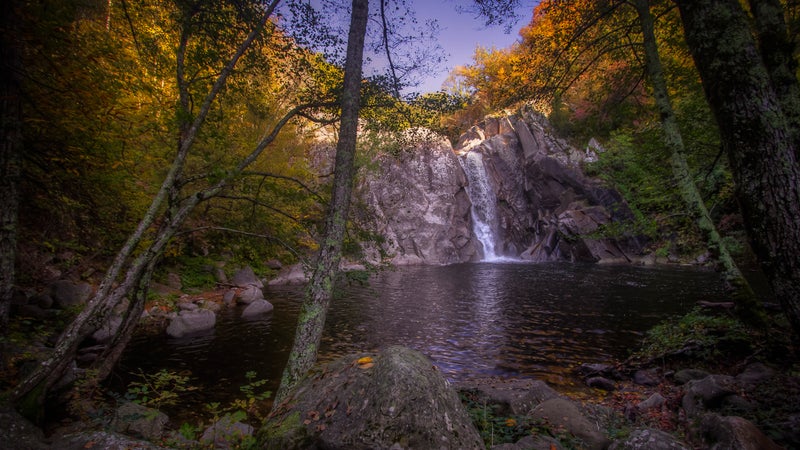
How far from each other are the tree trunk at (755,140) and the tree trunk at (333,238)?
462 centimetres

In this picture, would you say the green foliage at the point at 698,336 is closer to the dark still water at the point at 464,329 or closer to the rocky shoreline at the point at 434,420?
the dark still water at the point at 464,329

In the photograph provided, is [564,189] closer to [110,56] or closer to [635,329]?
[635,329]

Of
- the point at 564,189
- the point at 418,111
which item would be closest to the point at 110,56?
the point at 418,111

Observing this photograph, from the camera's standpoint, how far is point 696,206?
748cm

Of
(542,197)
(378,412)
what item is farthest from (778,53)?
(542,197)

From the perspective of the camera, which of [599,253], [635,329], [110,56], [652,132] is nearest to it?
[110,56]

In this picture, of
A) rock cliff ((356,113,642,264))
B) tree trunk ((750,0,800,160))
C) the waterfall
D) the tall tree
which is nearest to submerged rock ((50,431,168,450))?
the tall tree

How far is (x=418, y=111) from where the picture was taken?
7.88 meters

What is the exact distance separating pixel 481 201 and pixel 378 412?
4522cm

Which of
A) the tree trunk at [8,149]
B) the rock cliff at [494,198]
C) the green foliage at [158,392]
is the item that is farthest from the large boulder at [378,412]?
the rock cliff at [494,198]

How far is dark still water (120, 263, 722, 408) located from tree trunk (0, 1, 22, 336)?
392 centimetres

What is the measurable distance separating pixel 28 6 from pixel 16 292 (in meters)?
7.36

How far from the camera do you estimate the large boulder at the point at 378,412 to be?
111 inches

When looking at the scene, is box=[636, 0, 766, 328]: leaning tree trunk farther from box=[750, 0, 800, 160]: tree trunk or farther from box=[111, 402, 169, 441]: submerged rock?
box=[111, 402, 169, 441]: submerged rock
